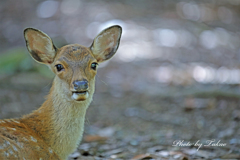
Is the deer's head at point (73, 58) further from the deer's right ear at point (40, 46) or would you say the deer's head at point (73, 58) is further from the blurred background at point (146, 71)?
the blurred background at point (146, 71)

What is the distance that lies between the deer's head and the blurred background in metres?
0.55

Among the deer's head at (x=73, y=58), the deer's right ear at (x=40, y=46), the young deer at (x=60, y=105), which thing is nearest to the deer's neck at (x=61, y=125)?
the young deer at (x=60, y=105)

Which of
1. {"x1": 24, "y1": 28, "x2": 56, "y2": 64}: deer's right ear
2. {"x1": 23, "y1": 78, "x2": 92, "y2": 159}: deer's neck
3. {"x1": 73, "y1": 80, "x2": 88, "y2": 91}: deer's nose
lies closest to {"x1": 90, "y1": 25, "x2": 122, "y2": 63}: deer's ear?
{"x1": 24, "y1": 28, "x2": 56, "y2": 64}: deer's right ear

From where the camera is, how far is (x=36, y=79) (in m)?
8.74

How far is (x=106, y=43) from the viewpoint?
4617 millimetres

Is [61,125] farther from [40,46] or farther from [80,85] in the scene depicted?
[40,46]

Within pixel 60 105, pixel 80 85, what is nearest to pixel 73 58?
pixel 80 85

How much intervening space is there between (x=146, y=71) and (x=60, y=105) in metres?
5.74

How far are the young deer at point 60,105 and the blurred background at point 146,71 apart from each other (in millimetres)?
618

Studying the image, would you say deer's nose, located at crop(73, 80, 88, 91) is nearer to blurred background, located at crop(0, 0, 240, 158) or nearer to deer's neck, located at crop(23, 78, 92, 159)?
deer's neck, located at crop(23, 78, 92, 159)

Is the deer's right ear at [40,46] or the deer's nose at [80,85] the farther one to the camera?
the deer's right ear at [40,46]

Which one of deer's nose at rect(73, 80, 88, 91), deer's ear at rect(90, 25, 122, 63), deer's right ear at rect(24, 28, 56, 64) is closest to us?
deer's nose at rect(73, 80, 88, 91)

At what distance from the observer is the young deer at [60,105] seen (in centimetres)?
372

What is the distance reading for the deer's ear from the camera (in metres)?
4.52
